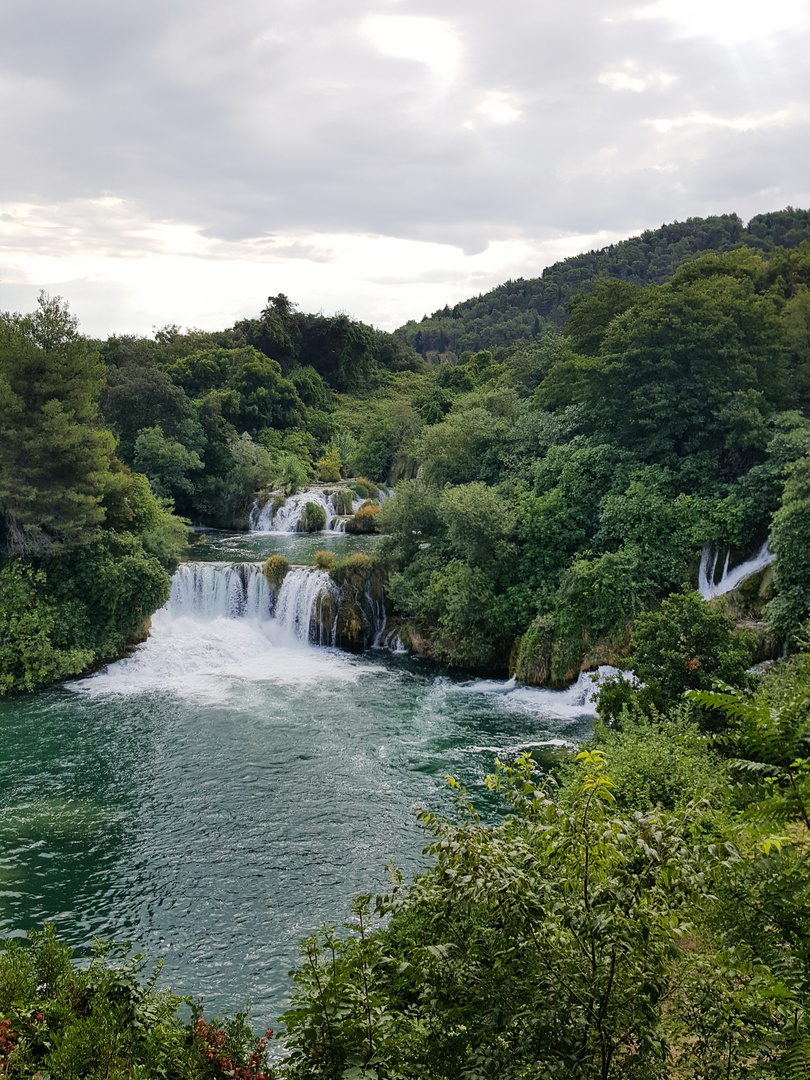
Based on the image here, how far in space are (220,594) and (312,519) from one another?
489 inches

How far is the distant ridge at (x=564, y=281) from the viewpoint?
8250 centimetres

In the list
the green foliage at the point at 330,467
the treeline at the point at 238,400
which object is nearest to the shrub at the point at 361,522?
the treeline at the point at 238,400

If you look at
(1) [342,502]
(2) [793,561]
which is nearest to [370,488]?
(1) [342,502]

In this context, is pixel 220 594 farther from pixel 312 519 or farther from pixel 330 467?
pixel 330 467

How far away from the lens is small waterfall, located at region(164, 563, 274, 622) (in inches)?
1068

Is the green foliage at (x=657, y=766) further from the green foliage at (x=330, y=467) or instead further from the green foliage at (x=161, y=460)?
the green foliage at (x=330, y=467)

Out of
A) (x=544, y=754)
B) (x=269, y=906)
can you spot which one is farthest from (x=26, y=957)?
(x=544, y=754)

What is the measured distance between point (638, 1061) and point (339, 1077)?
1.81 m

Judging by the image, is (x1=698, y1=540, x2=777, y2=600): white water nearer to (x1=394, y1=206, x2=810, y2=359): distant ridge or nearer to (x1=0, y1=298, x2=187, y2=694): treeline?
(x1=0, y1=298, x2=187, y2=694): treeline

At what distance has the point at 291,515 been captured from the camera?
40062mm

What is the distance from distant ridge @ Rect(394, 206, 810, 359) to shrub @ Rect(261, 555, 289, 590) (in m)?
61.5

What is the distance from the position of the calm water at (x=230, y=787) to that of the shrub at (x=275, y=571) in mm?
2625

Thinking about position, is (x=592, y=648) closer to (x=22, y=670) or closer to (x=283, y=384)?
(x=22, y=670)

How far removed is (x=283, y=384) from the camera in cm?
5438
